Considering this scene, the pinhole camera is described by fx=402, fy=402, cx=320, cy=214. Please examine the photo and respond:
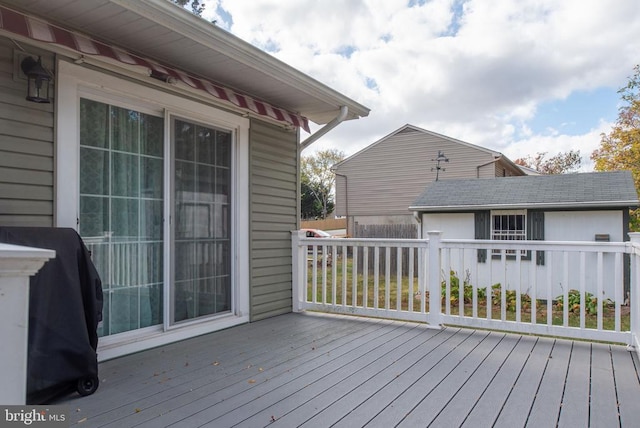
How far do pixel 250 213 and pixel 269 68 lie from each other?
1485 millimetres

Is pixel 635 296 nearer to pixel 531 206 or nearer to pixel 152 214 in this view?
pixel 152 214

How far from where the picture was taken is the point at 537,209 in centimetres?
838

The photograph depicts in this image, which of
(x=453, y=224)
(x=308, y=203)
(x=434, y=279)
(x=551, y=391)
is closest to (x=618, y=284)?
(x=551, y=391)

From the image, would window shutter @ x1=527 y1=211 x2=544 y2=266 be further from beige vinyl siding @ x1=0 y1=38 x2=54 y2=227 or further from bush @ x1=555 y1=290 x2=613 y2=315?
beige vinyl siding @ x1=0 y1=38 x2=54 y2=227

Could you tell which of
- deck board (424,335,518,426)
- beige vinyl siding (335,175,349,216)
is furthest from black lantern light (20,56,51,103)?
beige vinyl siding (335,175,349,216)

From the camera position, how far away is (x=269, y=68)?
132 inches

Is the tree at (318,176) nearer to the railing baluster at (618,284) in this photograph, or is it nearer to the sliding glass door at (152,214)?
the sliding glass door at (152,214)

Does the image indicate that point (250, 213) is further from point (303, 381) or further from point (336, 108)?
point (303, 381)

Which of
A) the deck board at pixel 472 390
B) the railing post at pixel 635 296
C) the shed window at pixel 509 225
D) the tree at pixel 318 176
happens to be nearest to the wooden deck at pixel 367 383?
the deck board at pixel 472 390

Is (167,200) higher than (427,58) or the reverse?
the reverse

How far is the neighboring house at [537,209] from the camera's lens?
25.7 ft

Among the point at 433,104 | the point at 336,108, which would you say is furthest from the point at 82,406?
the point at 433,104

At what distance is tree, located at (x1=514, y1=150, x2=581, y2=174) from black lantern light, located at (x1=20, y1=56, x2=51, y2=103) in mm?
23697

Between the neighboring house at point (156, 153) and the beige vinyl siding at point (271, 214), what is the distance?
18mm
